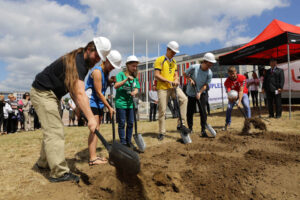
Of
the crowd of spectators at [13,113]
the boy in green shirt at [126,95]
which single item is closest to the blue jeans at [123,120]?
the boy in green shirt at [126,95]

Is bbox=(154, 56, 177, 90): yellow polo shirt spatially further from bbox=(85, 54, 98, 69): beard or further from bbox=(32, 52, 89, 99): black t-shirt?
bbox=(32, 52, 89, 99): black t-shirt

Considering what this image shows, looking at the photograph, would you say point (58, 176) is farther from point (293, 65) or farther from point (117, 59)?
point (293, 65)

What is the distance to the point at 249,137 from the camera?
15.1ft

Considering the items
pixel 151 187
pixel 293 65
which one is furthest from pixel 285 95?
pixel 151 187

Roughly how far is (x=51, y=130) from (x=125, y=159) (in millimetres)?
1142

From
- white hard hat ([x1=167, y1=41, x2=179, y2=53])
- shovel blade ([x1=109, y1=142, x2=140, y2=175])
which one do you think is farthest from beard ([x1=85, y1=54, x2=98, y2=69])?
white hard hat ([x1=167, y1=41, x2=179, y2=53])

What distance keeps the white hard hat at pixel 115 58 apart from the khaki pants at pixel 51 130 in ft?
3.31

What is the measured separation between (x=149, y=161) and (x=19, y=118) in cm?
893

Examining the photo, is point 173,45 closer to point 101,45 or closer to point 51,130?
point 101,45

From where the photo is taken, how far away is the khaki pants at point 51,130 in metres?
2.57

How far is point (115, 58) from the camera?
323 centimetres

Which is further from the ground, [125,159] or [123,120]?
[123,120]

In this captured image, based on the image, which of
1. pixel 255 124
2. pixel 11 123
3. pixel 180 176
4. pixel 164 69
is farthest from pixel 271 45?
pixel 11 123

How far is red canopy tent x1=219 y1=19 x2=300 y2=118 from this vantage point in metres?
6.82
